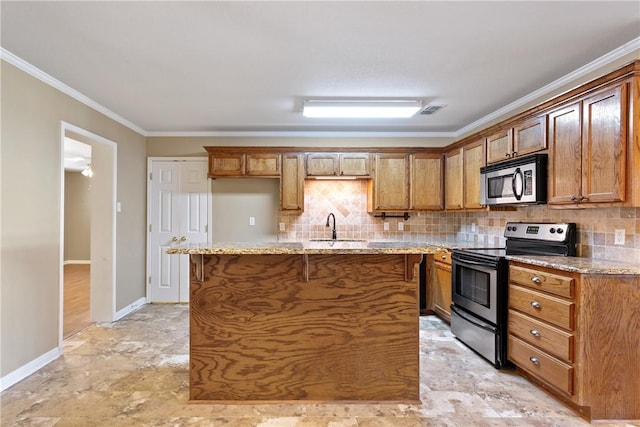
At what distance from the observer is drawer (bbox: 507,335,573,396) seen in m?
2.25

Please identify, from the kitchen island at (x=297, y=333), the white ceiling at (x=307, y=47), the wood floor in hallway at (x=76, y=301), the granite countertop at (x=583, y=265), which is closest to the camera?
the white ceiling at (x=307, y=47)

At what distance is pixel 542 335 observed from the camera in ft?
8.05

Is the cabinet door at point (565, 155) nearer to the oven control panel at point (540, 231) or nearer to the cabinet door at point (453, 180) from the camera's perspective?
the oven control panel at point (540, 231)

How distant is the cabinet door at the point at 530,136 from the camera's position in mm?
2871

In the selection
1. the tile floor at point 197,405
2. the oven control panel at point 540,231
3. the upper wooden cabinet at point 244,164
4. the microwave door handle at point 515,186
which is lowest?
the tile floor at point 197,405

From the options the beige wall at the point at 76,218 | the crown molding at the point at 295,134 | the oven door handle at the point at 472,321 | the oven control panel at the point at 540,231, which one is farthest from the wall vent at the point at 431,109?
the beige wall at the point at 76,218

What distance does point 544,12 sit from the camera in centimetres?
204

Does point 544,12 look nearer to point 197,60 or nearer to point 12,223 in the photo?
point 197,60

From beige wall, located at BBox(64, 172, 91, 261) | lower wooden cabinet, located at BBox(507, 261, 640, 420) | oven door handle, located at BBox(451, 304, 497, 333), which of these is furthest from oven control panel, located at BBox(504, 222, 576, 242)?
beige wall, located at BBox(64, 172, 91, 261)

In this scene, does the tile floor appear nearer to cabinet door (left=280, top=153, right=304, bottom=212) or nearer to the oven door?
the oven door

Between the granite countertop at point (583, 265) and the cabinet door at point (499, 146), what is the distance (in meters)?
1.12

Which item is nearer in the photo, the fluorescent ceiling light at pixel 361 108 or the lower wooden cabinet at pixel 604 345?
Result: the lower wooden cabinet at pixel 604 345

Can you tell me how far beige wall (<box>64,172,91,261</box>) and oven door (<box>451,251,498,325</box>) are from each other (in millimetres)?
8640

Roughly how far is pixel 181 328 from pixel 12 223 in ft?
6.28
